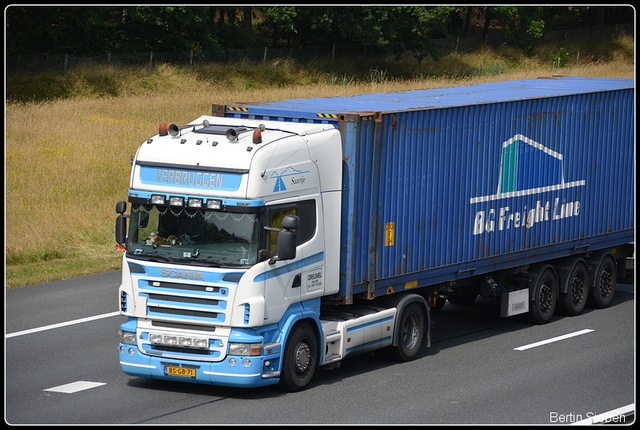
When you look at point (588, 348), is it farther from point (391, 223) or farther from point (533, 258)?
point (391, 223)

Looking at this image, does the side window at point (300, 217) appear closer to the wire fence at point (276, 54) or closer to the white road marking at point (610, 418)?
the white road marking at point (610, 418)

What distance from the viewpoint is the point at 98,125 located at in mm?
32062

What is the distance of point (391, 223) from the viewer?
1205 cm

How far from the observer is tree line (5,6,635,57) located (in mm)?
46094

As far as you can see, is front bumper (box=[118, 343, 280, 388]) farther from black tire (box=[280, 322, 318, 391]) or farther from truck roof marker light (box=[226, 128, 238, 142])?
truck roof marker light (box=[226, 128, 238, 142])

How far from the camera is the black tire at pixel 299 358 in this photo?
422 inches

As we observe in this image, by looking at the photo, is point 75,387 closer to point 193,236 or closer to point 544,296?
point 193,236

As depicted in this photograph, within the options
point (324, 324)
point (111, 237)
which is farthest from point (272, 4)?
point (324, 324)

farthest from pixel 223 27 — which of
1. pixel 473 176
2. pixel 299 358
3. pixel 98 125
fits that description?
pixel 299 358

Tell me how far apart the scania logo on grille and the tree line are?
35.6 metres

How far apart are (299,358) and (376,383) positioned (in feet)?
3.80

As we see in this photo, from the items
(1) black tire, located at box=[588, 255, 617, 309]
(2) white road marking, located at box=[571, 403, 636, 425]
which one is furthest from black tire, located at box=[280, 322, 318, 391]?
(1) black tire, located at box=[588, 255, 617, 309]

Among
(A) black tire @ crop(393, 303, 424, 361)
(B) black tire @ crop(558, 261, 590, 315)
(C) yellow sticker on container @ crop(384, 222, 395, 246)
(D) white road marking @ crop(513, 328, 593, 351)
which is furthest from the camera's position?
(B) black tire @ crop(558, 261, 590, 315)

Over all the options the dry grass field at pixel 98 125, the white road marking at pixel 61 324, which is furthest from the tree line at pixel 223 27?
the white road marking at pixel 61 324
